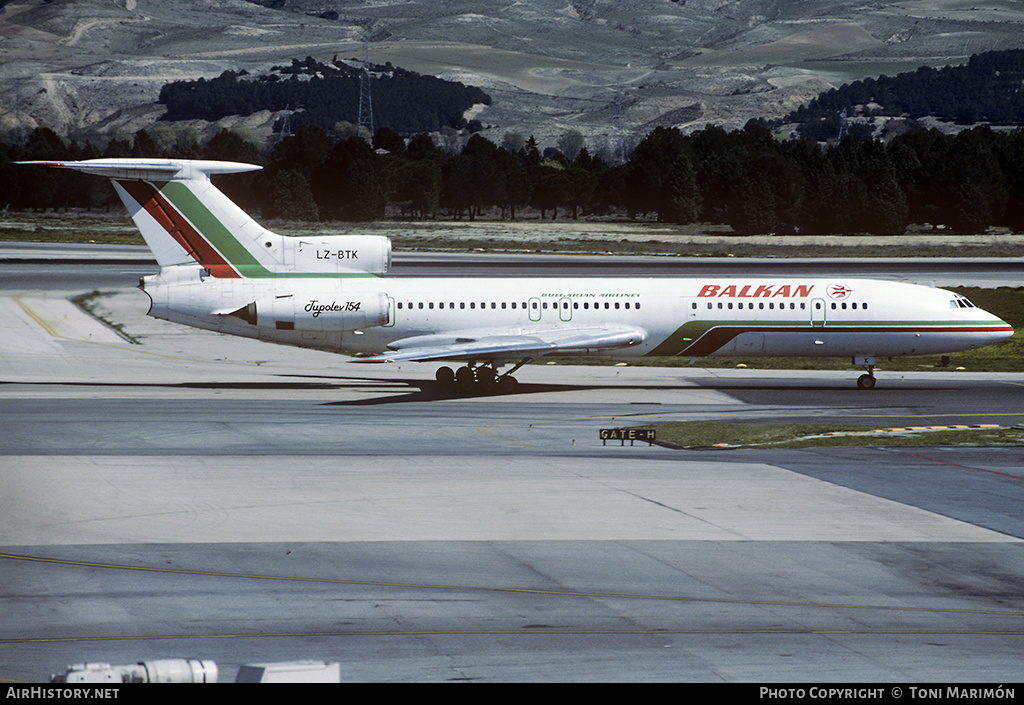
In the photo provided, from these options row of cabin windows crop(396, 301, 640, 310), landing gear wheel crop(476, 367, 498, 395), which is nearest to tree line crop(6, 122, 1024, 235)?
row of cabin windows crop(396, 301, 640, 310)

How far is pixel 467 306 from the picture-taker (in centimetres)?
4253

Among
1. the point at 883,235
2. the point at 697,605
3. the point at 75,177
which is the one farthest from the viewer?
the point at 75,177

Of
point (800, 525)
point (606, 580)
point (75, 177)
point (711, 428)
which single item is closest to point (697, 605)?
point (606, 580)

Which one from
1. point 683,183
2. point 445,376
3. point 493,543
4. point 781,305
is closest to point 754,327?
point 781,305

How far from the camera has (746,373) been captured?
48.4 metres

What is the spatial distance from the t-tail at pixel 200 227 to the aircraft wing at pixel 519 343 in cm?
482

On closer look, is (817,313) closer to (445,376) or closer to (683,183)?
(445,376)

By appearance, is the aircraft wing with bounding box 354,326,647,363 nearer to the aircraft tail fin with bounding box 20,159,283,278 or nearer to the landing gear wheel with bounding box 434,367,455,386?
the landing gear wheel with bounding box 434,367,455,386

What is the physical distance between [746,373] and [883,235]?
9503 centimetres

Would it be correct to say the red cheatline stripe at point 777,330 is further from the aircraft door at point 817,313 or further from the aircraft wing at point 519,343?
the aircraft wing at point 519,343

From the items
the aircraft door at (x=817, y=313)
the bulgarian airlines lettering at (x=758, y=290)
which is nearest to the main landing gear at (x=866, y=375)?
the aircraft door at (x=817, y=313)

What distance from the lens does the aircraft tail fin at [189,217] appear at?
41.0 m

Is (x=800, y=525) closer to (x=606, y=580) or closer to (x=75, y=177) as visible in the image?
(x=606, y=580)

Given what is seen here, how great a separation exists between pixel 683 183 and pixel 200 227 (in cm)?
13300
